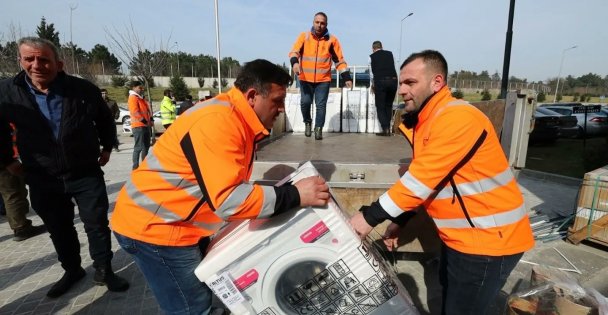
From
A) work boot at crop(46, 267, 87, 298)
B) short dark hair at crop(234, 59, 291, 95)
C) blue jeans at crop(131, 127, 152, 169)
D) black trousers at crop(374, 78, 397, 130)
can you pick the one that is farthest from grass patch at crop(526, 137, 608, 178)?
blue jeans at crop(131, 127, 152, 169)

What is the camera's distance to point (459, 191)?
1.63 m

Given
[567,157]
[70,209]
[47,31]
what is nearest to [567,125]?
[567,157]

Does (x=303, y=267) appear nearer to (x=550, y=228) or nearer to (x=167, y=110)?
(x=550, y=228)

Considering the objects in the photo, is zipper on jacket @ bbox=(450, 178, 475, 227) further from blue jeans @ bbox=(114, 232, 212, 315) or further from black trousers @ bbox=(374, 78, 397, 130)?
black trousers @ bbox=(374, 78, 397, 130)

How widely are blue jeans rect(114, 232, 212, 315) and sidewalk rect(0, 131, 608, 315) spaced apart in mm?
1228

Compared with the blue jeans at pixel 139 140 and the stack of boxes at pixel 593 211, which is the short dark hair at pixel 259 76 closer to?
the stack of boxes at pixel 593 211

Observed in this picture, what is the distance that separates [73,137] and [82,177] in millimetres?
337

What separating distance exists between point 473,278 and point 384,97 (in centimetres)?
386

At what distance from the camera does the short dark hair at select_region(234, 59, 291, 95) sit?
62.7 inches

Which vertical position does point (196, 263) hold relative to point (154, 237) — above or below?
below

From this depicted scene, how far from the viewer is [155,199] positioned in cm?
163

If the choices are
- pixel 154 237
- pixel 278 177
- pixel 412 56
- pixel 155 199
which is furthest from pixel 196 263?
pixel 412 56

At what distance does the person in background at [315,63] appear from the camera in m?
4.71

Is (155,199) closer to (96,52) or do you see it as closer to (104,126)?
(104,126)
